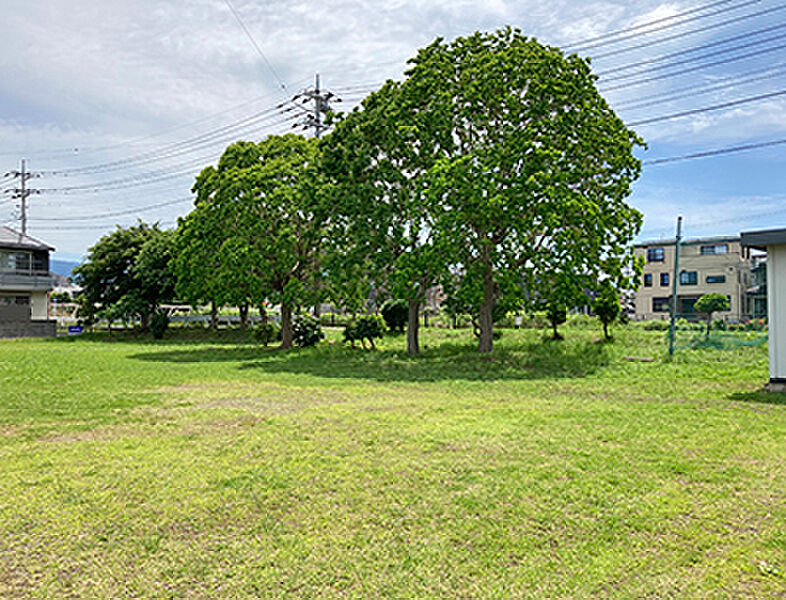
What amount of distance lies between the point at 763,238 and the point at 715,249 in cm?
4097

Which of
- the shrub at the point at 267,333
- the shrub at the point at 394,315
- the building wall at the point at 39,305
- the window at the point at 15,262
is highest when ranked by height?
the window at the point at 15,262

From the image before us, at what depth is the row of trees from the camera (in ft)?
53.2

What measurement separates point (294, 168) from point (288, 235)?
3047 millimetres

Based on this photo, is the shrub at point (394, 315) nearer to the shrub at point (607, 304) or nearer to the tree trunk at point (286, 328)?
the tree trunk at point (286, 328)

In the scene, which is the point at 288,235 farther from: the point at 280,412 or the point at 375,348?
the point at 280,412

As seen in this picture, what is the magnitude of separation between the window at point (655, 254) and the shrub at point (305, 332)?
3448 centimetres

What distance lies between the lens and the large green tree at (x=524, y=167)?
52.7 ft

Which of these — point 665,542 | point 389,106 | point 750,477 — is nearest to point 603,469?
point 750,477

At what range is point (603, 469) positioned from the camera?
5594mm

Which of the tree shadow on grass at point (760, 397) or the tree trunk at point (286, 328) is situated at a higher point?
the tree trunk at point (286, 328)

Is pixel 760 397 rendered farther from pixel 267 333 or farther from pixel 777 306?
pixel 267 333

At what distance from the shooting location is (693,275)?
153 ft

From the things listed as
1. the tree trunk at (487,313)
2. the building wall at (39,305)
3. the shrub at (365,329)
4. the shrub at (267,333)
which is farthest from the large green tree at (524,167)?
the building wall at (39,305)

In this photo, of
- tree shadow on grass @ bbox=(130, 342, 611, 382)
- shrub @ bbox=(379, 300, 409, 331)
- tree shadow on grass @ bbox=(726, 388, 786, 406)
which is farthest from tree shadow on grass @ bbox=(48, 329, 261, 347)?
tree shadow on grass @ bbox=(726, 388, 786, 406)
